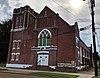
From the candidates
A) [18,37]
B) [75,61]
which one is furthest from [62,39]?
[18,37]

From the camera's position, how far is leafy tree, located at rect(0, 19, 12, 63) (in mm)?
48250

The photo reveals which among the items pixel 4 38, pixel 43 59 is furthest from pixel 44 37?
pixel 4 38

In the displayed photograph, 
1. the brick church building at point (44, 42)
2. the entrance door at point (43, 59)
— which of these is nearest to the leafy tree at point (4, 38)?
the brick church building at point (44, 42)

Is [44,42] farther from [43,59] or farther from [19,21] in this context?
[19,21]

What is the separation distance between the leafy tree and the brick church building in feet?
37.8

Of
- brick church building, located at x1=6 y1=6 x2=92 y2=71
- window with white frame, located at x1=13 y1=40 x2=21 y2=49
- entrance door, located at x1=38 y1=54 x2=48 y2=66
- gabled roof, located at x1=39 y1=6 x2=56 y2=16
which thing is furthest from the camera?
window with white frame, located at x1=13 y1=40 x2=21 y2=49

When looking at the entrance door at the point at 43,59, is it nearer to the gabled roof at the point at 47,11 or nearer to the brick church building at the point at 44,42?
the brick church building at the point at 44,42

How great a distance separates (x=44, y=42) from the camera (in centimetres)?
3409

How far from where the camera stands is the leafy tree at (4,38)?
48.2m

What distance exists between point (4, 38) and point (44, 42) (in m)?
20.9

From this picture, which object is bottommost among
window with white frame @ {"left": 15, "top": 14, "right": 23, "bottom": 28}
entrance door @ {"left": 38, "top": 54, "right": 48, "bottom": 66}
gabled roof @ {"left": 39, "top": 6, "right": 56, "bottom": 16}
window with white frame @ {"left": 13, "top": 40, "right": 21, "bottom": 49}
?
entrance door @ {"left": 38, "top": 54, "right": 48, "bottom": 66}

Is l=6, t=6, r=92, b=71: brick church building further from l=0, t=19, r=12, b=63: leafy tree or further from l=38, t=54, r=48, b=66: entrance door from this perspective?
l=0, t=19, r=12, b=63: leafy tree

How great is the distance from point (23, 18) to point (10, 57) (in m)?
9.66

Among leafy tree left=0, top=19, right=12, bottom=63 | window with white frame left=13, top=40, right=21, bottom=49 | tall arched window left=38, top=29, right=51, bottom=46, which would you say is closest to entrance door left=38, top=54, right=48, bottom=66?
tall arched window left=38, top=29, right=51, bottom=46
